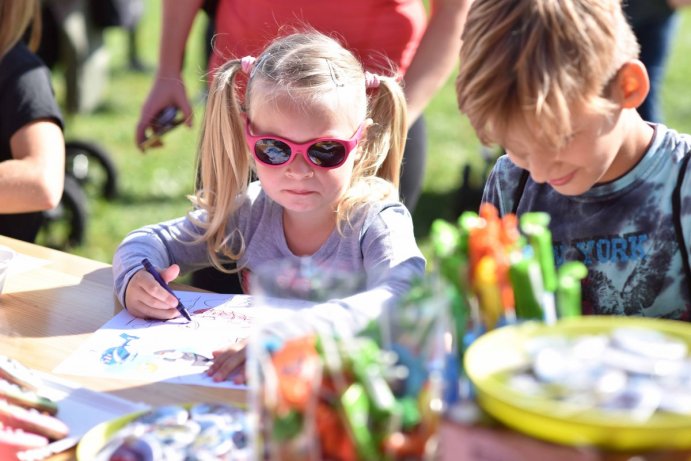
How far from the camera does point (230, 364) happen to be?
4.28 ft

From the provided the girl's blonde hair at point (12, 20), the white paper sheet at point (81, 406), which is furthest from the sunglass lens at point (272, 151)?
the girl's blonde hair at point (12, 20)

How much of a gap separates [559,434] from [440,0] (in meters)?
1.35

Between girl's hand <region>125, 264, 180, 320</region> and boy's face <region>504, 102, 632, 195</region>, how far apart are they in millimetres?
608

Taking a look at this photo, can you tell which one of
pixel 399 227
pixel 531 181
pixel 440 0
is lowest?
pixel 399 227

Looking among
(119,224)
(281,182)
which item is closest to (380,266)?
(281,182)

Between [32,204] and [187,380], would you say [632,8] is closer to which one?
[32,204]

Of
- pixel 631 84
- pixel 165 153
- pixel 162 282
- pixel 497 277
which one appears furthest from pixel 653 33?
pixel 165 153

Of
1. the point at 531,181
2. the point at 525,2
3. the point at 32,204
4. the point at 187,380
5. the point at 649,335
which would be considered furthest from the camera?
the point at 32,204

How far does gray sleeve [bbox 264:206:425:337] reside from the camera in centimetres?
90

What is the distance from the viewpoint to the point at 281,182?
61.8 inches

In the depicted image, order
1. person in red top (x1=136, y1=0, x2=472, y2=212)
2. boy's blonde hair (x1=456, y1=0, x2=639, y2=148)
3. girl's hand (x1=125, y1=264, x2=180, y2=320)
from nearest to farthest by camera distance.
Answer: boy's blonde hair (x1=456, y1=0, x2=639, y2=148)
girl's hand (x1=125, y1=264, x2=180, y2=320)
person in red top (x1=136, y1=0, x2=472, y2=212)

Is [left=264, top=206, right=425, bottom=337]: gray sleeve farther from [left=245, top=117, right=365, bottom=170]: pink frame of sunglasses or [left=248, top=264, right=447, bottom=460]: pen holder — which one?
[left=245, top=117, right=365, bottom=170]: pink frame of sunglasses

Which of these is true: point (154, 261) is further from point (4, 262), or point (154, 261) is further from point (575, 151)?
point (575, 151)

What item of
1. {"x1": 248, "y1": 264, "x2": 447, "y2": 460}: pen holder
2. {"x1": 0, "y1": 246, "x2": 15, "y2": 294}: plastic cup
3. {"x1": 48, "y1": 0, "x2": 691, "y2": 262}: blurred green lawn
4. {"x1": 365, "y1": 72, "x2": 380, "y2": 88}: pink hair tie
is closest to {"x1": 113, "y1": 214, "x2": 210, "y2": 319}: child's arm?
{"x1": 0, "y1": 246, "x2": 15, "y2": 294}: plastic cup
